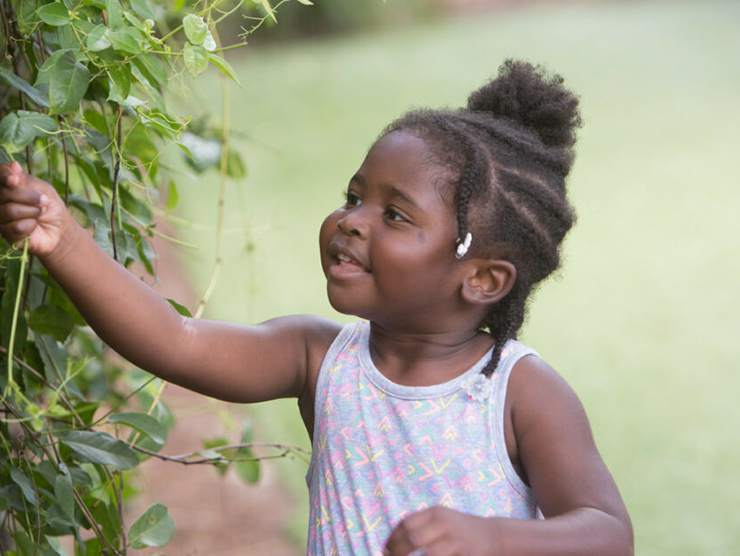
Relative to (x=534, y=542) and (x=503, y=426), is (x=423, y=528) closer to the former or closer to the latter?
(x=534, y=542)

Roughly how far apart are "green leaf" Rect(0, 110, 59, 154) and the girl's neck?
1.95 ft

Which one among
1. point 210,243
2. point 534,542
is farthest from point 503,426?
point 210,243

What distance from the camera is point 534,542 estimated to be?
49.8 inches

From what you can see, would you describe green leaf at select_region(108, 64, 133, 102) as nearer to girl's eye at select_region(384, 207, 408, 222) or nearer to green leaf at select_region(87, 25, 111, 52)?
green leaf at select_region(87, 25, 111, 52)

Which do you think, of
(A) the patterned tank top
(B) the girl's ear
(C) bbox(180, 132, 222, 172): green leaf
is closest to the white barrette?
(A) the patterned tank top

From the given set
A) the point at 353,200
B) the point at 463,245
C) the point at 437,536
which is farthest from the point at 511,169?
the point at 437,536

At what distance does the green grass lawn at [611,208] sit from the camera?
3779 mm

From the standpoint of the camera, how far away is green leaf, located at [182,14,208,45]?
1299 millimetres

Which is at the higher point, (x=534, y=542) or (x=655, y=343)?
(x=534, y=542)

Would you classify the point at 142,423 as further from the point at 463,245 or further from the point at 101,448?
the point at 463,245

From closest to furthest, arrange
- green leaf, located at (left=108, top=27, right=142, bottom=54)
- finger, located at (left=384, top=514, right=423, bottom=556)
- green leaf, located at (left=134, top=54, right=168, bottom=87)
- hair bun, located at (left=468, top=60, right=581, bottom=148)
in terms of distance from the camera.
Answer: finger, located at (left=384, top=514, right=423, bottom=556), green leaf, located at (left=108, top=27, right=142, bottom=54), green leaf, located at (left=134, top=54, right=168, bottom=87), hair bun, located at (left=468, top=60, right=581, bottom=148)

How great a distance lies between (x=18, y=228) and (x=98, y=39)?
27cm

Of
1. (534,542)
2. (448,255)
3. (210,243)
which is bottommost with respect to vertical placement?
(210,243)

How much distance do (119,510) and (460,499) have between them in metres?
0.68
